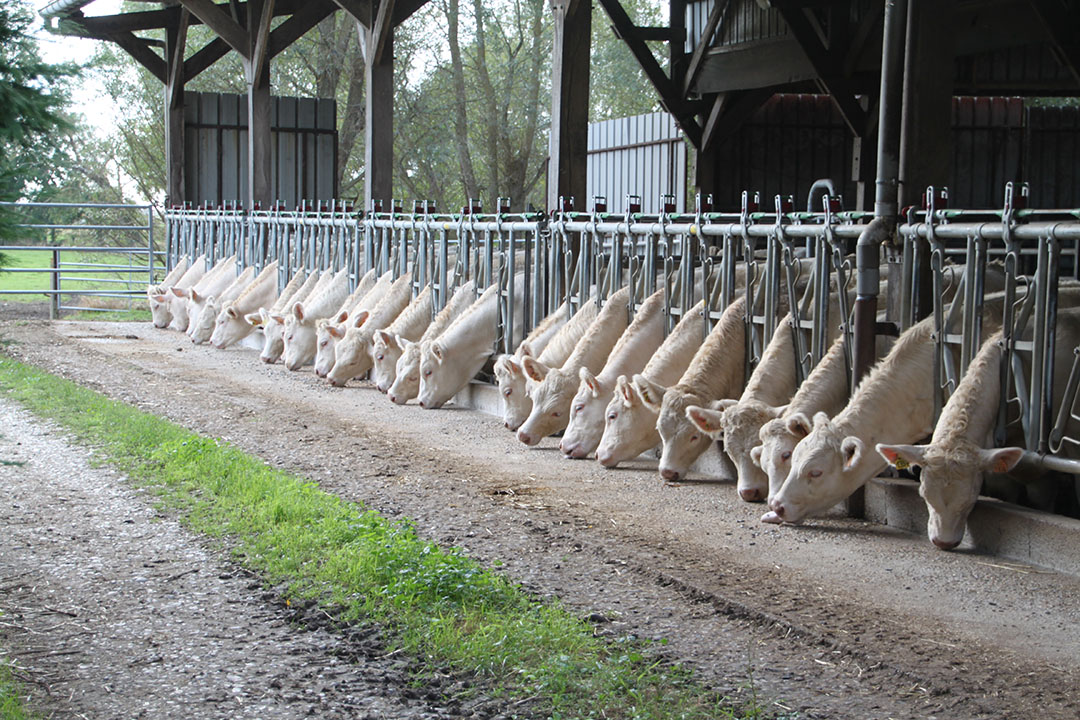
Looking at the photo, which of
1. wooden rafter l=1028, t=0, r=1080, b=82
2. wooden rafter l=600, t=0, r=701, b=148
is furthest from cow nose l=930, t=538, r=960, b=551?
wooden rafter l=600, t=0, r=701, b=148

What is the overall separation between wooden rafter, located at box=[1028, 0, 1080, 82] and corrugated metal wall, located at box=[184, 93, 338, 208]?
14501mm

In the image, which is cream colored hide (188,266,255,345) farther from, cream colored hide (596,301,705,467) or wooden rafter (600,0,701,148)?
cream colored hide (596,301,705,467)

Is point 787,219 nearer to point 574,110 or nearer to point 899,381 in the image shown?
point 899,381

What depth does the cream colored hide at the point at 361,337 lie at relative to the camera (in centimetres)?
1352

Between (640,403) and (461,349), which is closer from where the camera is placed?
(640,403)

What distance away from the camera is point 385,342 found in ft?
42.6

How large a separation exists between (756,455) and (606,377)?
2.14 meters

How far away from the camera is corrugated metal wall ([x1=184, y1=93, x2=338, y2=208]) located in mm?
23906

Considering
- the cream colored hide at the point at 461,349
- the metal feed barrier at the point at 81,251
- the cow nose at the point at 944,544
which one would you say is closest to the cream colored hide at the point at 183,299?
the metal feed barrier at the point at 81,251

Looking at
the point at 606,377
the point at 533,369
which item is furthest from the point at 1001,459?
the point at 533,369

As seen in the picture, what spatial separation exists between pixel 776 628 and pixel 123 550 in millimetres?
3171

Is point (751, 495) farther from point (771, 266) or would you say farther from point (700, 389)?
point (771, 266)

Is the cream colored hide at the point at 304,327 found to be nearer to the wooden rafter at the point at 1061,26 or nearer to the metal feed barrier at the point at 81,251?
the metal feed barrier at the point at 81,251

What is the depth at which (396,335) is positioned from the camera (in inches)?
508
